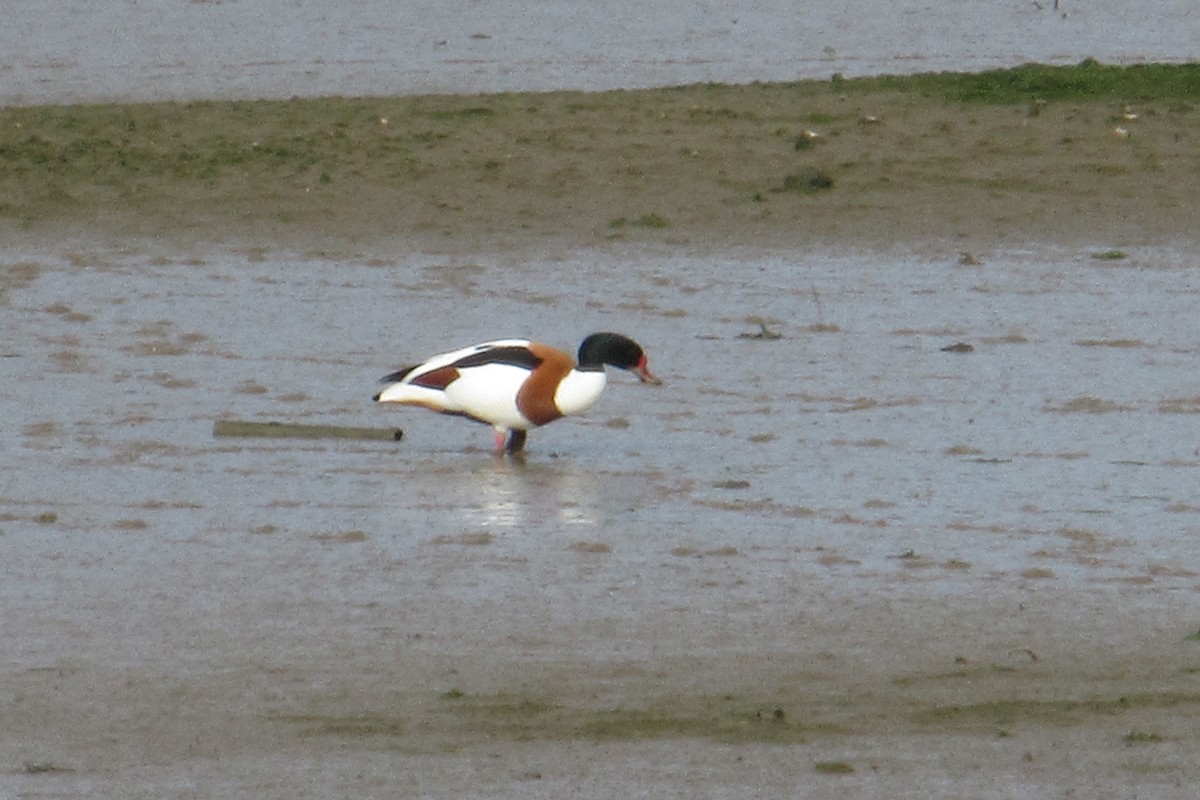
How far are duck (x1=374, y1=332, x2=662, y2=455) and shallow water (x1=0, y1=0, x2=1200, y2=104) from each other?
8375mm

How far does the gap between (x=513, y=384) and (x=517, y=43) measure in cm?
1090

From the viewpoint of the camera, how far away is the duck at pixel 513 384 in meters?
9.48

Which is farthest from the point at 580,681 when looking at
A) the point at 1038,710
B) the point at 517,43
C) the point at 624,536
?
the point at 517,43

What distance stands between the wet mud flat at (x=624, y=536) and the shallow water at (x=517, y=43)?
17.6 ft

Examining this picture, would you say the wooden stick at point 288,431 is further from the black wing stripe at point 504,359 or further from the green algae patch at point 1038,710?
the green algae patch at point 1038,710

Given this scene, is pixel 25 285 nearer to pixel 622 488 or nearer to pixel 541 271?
pixel 541 271

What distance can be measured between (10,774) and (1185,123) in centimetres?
1102

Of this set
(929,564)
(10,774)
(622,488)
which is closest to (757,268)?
(622,488)

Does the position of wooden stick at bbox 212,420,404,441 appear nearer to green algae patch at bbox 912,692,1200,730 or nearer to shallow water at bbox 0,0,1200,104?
green algae patch at bbox 912,692,1200,730

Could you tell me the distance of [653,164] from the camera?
14953 millimetres

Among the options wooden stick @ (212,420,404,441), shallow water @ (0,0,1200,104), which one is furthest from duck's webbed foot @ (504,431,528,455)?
shallow water @ (0,0,1200,104)

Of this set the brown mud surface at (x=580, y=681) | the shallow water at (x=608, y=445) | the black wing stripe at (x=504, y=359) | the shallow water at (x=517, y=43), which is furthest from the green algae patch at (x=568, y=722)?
the shallow water at (x=517, y=43)

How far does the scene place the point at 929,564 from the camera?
7.80m

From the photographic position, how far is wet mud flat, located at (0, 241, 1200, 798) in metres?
5.98
